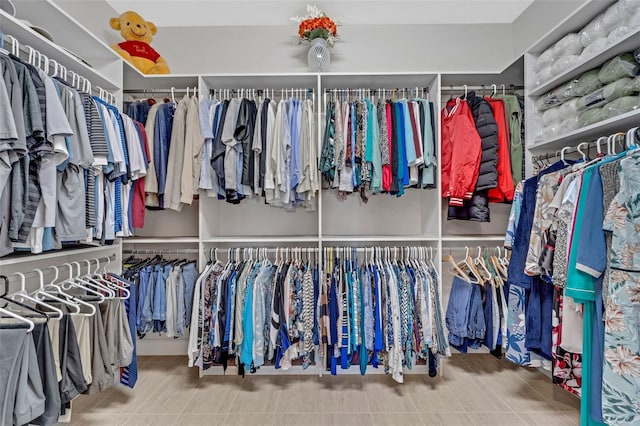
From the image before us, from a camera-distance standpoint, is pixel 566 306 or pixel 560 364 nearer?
pixel 566 306

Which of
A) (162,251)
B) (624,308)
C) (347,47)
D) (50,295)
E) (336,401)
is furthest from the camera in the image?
(347,47)

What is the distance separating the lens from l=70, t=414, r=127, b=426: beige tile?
1.99 meters

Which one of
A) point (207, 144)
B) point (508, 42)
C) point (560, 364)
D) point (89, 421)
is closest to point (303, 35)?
point (207, 144)

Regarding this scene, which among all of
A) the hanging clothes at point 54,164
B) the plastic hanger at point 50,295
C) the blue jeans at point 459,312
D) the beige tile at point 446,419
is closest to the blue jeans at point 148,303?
the hanging clothes at point 54,164

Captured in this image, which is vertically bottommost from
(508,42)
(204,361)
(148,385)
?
(148,385)

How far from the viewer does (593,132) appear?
6.15 feet

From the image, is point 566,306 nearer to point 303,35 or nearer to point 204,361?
point 204,361

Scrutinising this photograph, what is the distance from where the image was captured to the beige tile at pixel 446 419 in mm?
1988

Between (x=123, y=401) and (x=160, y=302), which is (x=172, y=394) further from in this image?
(x=160, y=302)

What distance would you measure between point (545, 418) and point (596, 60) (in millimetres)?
2016

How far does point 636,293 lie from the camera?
129 cm

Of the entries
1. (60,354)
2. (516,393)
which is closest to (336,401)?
(516,393)

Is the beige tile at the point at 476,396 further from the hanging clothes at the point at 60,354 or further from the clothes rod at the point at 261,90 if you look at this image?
the clothes rod at the point at 261,90

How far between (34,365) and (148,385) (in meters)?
1.28
